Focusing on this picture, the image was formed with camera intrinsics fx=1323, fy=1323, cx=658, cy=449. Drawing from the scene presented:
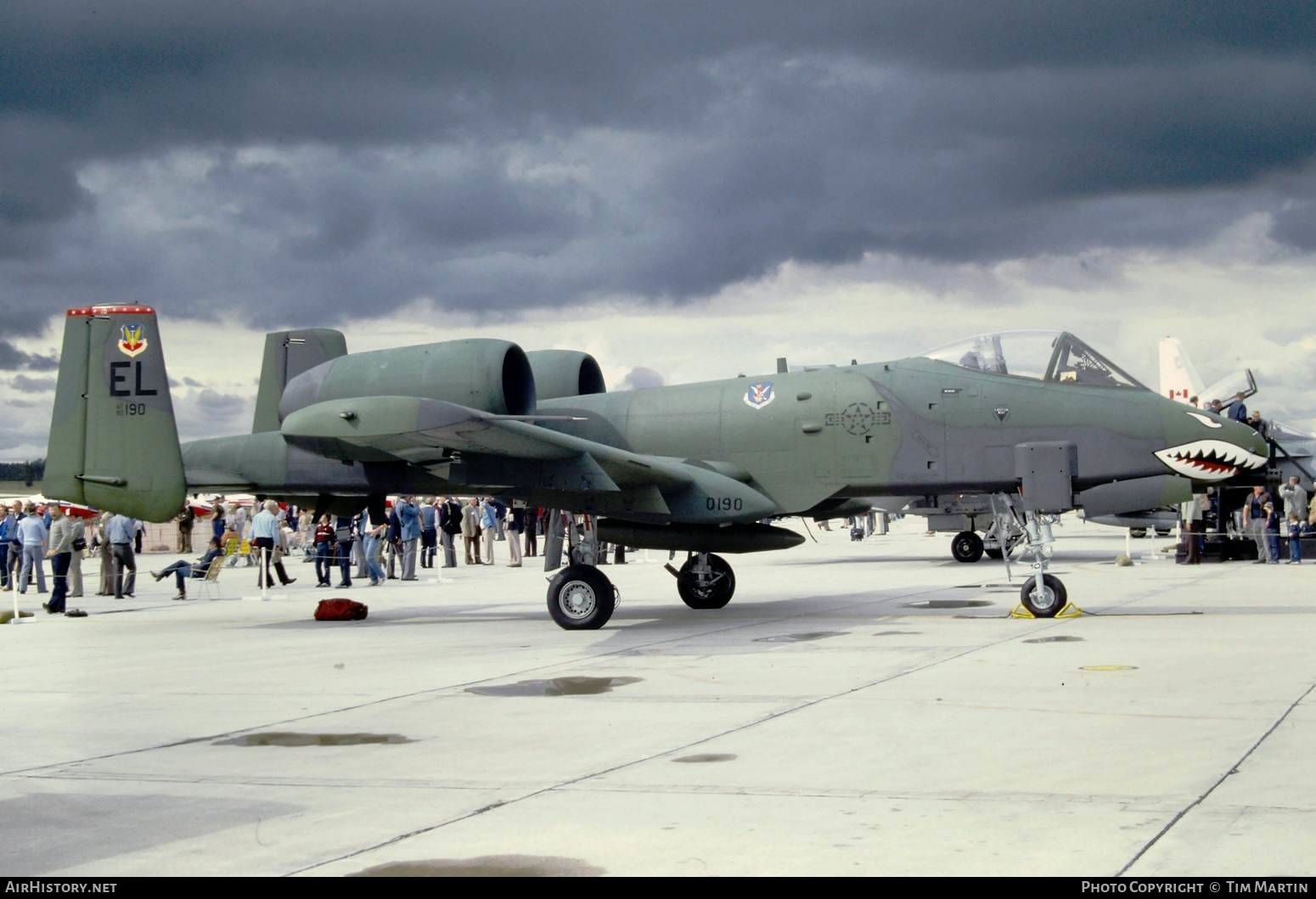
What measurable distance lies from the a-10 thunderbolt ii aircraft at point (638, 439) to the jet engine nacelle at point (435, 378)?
0.02 m

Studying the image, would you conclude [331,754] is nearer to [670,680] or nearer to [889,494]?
[670,680]

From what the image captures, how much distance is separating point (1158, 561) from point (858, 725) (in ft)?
73.1

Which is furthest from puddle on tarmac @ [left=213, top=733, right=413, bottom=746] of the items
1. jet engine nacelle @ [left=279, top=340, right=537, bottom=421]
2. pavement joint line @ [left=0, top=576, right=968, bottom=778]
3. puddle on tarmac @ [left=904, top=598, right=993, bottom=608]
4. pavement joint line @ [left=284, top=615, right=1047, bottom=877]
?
puddle on tarmac @ [left=904, top=598, right=993, bottom=608]

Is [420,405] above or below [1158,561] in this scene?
above

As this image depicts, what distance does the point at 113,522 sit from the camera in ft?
79.0

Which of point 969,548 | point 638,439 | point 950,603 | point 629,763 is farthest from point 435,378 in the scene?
point 969,548

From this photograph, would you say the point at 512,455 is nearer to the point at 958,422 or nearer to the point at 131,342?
the point at 958,422

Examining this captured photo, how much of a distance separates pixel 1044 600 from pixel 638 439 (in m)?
5.23

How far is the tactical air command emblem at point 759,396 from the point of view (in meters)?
15.9

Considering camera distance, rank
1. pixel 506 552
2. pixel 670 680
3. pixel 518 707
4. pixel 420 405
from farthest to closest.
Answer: pixel 506 552 → pixel 420 405 → pixel 670 680 → pixel 518 707

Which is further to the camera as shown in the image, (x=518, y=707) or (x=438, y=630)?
(x=438, y=630)

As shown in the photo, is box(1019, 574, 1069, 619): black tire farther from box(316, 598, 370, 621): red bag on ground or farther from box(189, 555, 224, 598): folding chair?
box(189, 555, 224, 598): folding chair

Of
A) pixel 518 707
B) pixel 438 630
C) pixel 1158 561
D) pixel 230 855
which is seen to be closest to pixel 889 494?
pixel 438 630

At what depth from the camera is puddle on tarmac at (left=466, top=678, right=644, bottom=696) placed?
10117mm
